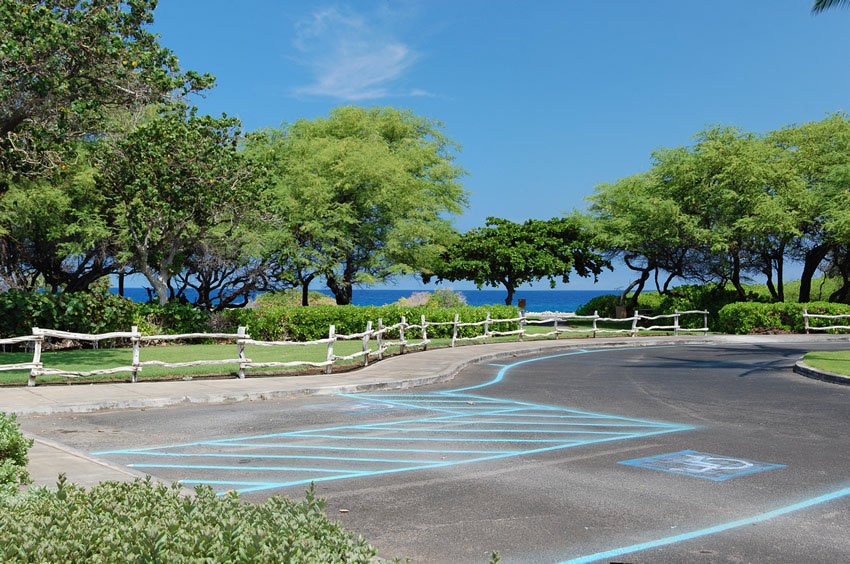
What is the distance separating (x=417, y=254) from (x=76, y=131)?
2451cm

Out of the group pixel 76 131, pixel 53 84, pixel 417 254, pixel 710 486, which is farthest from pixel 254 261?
pixel 710 486

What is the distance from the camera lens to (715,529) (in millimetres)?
6105

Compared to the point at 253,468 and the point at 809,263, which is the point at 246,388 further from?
the point at 809,263

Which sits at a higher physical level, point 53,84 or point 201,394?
point 53,84

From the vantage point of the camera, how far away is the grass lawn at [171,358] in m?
17.7

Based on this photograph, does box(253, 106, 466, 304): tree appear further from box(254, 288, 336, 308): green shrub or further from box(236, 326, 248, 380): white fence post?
box(236, 326, 248, 380): white fence post

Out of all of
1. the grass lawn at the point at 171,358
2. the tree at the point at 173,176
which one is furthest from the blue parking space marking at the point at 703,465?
the tree at the point at 173,176

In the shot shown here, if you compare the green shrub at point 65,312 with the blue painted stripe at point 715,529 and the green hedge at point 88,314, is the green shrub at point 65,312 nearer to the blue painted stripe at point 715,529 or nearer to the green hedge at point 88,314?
the green hedge at point 88,314

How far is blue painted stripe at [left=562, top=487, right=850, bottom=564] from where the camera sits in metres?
5.42

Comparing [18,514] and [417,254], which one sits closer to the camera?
[18,514]

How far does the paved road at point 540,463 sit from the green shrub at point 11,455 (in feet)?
4.85

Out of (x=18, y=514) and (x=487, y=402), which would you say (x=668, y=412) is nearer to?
(x=487, y=402)

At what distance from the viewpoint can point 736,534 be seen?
5969 mm

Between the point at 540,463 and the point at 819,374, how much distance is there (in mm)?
13225
